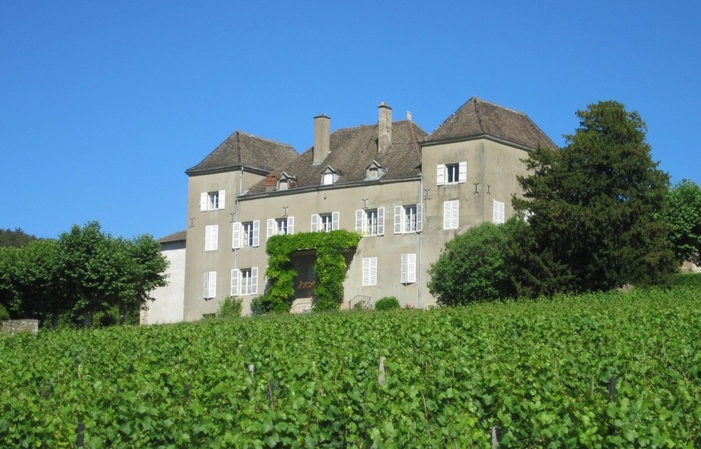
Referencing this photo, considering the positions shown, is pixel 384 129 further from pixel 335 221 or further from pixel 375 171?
pixel 335 221

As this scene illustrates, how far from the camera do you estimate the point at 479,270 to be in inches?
1834

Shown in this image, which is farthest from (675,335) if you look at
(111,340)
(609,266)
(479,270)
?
(479,270)

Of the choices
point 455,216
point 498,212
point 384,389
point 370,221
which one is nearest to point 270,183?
point 370,221

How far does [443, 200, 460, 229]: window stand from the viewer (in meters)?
51.6

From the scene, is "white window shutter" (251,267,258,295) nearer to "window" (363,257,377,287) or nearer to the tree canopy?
the tree canopy

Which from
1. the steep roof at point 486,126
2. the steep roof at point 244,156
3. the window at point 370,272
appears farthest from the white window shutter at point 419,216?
the steep roof at point 244,156

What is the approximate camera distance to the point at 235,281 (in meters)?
59.1

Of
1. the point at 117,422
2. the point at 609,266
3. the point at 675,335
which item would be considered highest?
the point at 609,266

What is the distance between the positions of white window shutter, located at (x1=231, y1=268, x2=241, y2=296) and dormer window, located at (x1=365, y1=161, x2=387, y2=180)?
29.4 feet

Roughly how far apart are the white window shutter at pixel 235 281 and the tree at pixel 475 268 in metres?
13.7

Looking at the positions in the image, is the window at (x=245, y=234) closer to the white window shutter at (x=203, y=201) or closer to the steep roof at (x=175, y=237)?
the white window shutter at (x=203, y=201)

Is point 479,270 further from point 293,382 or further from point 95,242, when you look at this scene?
point 293,382

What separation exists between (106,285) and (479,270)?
19931 mm

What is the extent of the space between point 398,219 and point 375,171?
3008 mm
